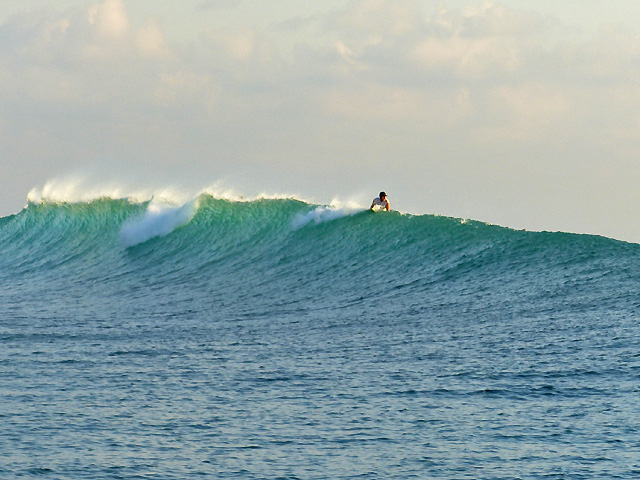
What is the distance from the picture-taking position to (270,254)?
64.2ft

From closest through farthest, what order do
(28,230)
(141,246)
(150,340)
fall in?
(150,340) → (141,246) → (28,230)

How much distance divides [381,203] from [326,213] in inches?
58.8

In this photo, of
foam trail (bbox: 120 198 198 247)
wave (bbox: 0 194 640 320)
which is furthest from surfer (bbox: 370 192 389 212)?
foam trail (bbox: 120 198 198 247)

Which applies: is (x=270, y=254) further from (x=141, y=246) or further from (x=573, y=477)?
(x=573, y=477)

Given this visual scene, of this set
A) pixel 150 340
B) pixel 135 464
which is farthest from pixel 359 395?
pixel 150 340

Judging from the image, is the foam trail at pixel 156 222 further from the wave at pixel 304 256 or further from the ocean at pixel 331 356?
the ocean at pixel 331 356

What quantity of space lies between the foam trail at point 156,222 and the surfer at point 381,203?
17.8ft

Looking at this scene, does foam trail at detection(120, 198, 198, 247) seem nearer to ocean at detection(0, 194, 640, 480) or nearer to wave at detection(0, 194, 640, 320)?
wave at detection(0, 194, 640, 320)

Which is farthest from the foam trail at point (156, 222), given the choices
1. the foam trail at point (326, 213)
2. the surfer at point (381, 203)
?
the surfer at point (381, 203)

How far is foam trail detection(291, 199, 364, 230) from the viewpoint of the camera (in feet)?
68.3

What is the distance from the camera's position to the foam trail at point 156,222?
2245 centimetres

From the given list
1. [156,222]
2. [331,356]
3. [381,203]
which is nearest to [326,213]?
[381,203]

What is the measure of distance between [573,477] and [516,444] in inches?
30.1

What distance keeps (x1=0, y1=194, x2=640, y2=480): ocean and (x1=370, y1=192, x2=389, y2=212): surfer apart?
0.29 m
